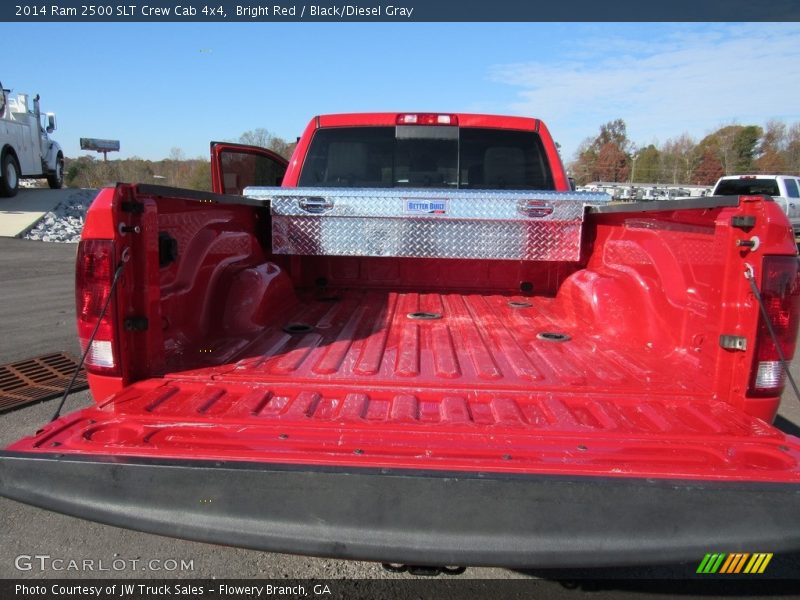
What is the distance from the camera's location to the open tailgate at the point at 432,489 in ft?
5.43

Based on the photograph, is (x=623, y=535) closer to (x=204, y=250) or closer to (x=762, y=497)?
(x=762, y=497)

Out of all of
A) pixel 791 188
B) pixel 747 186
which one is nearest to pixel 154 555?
pixel 747 186

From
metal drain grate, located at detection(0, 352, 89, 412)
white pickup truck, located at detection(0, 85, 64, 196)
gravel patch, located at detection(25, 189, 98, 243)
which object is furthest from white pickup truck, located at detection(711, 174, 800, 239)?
white pickup truck, located at detection(0, 85, 64, 196)

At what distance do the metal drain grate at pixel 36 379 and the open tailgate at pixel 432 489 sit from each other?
9.81 feet

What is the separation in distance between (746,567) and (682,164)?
78.0 meters

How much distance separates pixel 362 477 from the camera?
5.57 feet

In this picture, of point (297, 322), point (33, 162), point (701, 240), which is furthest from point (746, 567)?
point (33, 162)

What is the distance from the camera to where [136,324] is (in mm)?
2408

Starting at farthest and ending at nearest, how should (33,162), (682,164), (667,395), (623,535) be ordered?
(682,164) → (33,162) → (667,395) → (623,535)

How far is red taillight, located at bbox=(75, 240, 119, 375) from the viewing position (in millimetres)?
2246

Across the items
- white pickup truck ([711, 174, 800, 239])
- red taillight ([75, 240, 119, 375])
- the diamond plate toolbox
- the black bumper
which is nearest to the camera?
the black bumper

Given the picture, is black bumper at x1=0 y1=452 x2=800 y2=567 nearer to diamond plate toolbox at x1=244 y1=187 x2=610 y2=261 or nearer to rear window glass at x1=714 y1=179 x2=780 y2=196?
diamond plate toolbox at x1=244 y1=187 x2=610 y2=261

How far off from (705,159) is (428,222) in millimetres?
74415

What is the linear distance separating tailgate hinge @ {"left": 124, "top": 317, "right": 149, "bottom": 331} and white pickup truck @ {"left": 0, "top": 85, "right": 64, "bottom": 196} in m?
Answer: 18.5
